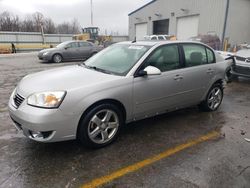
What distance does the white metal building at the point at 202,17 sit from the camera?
19781mm

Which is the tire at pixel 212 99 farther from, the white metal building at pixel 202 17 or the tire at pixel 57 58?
the white metal building at pixel 202 17

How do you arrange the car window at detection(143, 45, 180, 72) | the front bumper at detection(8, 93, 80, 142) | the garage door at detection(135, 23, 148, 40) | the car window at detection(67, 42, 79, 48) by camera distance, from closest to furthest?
1. the front bumper at detection(8, 93, 80, 142)
2. the car window at detection(143, 45, 180, 72)
3. the car window at detection(67, 42, 79, 48)
4. the garage door at detection(135, 23, 148, 40)

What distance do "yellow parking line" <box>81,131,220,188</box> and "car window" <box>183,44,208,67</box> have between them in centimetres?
139

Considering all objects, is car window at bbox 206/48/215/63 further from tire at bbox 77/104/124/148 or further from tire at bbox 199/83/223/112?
tire at bbox 77/104/124/148

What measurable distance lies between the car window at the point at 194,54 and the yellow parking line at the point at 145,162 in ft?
4.55

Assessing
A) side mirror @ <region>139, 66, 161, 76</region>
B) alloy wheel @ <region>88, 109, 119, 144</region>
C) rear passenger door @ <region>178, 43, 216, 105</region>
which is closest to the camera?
alloy wheel @ <region>88, 109, 119, 144</region>

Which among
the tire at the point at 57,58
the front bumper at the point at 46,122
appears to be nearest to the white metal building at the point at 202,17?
the tire at the point at 57,58

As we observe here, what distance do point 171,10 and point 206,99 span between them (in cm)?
2226

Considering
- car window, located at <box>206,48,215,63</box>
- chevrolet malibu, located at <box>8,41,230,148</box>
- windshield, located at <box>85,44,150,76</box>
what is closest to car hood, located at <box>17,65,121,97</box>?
chevrolet malibu, located at <box>8,41,230,148</box>

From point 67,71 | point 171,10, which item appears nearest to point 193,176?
point 67,71

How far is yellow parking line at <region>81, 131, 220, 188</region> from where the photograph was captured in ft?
8.15

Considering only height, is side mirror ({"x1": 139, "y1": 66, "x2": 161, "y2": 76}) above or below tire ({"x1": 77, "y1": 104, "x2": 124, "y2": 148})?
above

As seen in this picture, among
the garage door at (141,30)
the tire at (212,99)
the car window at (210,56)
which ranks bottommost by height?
the tire at (212,99)

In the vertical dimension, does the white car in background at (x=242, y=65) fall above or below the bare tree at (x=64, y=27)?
below
